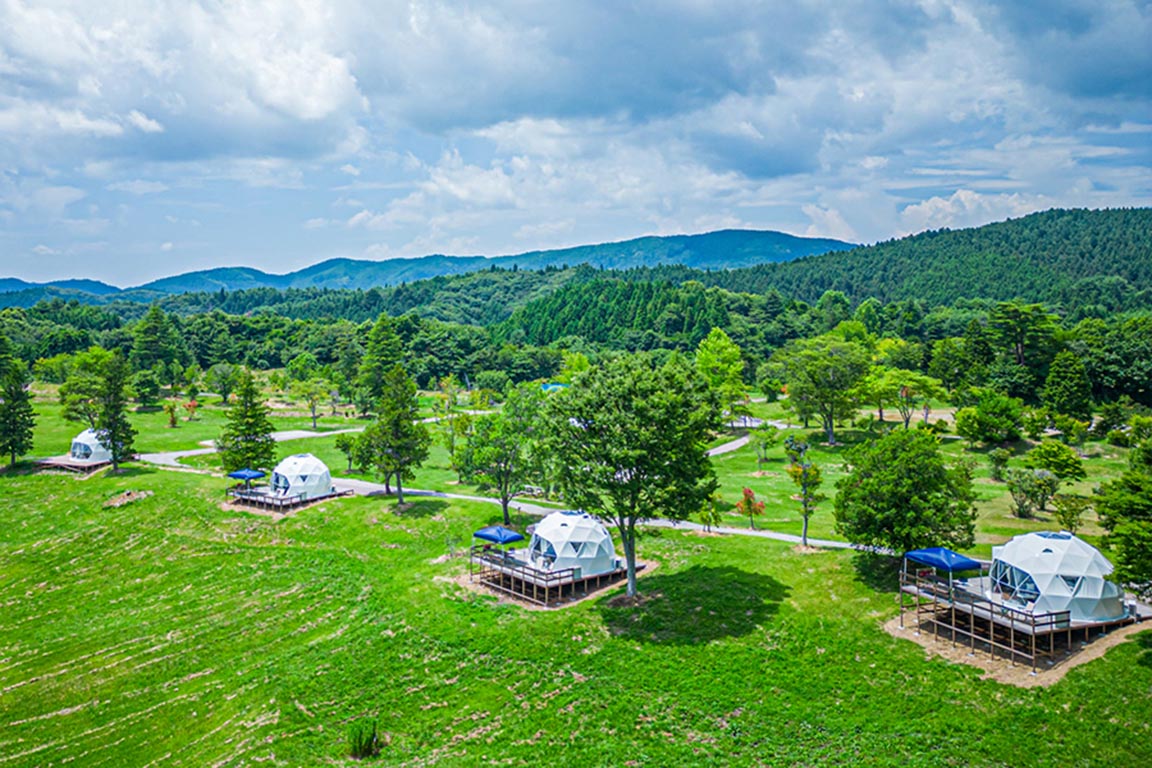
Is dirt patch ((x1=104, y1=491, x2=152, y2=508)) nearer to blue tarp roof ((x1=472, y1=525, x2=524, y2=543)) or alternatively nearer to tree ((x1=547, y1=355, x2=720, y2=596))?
blue tarp roof ((x1=472, y1=525, x2=524, y2=543))

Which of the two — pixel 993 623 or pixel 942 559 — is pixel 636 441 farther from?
pixel 993 623

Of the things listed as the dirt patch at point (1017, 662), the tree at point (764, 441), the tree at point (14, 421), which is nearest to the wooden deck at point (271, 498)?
the tree at point (14, 421)

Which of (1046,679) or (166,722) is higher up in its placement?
(1046,679)

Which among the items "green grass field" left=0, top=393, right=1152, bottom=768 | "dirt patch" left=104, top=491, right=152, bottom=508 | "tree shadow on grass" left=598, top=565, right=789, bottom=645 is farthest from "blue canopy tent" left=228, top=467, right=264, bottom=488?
"tree shadow on grass" left=598, top=565, right=789, bottom=645

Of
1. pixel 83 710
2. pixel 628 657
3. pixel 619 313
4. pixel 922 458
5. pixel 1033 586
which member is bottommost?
pixel 83 710

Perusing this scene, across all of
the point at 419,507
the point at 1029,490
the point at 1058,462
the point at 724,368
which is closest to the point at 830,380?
the point at 724,368

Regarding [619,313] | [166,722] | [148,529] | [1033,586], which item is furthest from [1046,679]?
[619,313]

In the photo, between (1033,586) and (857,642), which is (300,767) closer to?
(857,642)
